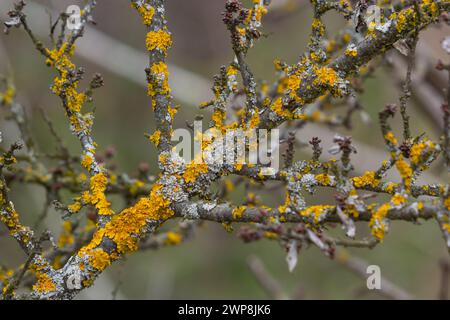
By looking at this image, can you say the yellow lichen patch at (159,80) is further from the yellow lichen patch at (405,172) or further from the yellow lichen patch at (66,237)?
the yellow lichen patch at (66,237)

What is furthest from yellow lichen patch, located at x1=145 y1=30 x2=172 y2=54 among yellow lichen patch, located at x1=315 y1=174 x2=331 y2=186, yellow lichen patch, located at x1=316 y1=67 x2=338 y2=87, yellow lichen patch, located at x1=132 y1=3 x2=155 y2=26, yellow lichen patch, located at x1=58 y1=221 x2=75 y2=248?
yellow lichen patch, located at x1=58 y1=221 x2=75 y2=248

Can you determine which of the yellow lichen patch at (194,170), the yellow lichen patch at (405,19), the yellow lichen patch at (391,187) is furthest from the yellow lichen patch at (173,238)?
the yellow lichen patch at (405,19)

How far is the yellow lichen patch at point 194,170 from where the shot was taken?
1.65 meters

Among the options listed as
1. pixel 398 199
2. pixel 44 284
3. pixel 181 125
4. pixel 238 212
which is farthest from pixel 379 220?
pixel 181 125

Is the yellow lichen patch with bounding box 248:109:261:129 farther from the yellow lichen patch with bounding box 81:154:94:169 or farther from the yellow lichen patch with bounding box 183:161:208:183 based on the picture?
the yellow lichen patch with bounding box 81:154:94:169

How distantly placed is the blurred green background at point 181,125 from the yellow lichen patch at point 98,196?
161 inches

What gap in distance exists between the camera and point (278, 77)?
2.75 metres

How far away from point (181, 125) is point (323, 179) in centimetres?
547

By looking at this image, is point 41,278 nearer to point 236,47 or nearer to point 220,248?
point 236,47

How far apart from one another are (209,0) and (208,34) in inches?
17.8

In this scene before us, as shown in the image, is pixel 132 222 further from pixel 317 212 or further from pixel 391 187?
pixel 391 187

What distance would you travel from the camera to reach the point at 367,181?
149 centimetres
